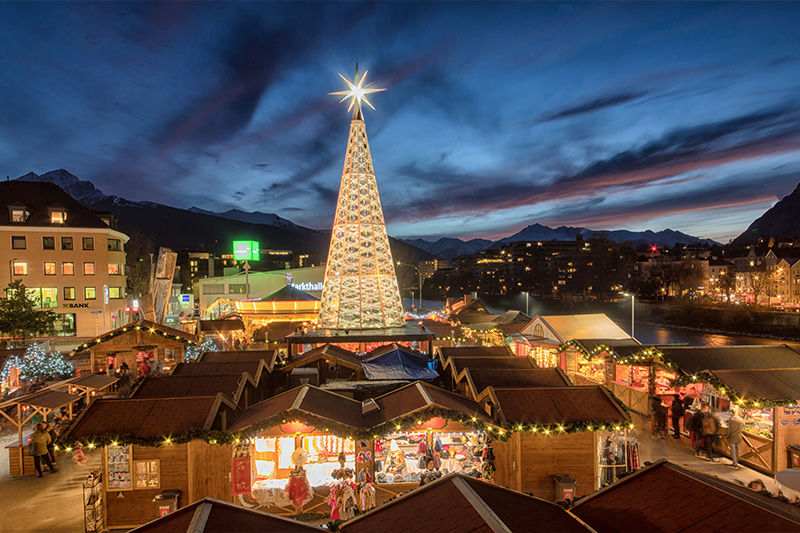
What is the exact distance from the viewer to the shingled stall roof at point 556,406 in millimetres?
8579

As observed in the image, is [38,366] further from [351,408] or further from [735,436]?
[735,436]

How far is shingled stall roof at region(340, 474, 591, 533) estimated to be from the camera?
3619 mm

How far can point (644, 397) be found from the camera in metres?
14.0

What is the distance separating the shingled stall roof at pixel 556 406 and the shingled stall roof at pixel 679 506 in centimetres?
403

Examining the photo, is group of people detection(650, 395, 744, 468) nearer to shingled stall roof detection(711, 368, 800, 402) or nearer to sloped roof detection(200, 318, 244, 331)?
shingled stall roof detection(711, 368, 800, 402)

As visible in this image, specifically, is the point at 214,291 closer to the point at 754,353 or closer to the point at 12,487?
the point at 12,487

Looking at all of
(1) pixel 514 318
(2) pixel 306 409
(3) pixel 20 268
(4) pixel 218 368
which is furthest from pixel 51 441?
(3) pixel 20 268

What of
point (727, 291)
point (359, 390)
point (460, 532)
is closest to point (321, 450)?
point (359, 390)

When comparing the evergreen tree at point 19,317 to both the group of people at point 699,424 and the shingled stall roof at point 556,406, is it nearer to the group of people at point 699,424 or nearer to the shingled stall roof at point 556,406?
the shingled stall roof at point 556,406

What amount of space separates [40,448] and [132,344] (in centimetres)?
840

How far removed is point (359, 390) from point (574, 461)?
5.79 m

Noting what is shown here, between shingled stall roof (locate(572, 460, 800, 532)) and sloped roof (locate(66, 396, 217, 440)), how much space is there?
690 centimetres

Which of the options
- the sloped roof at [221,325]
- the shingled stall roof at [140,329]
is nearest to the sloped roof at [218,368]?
the shingled stall roof at [140,329]

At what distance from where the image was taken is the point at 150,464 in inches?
312
